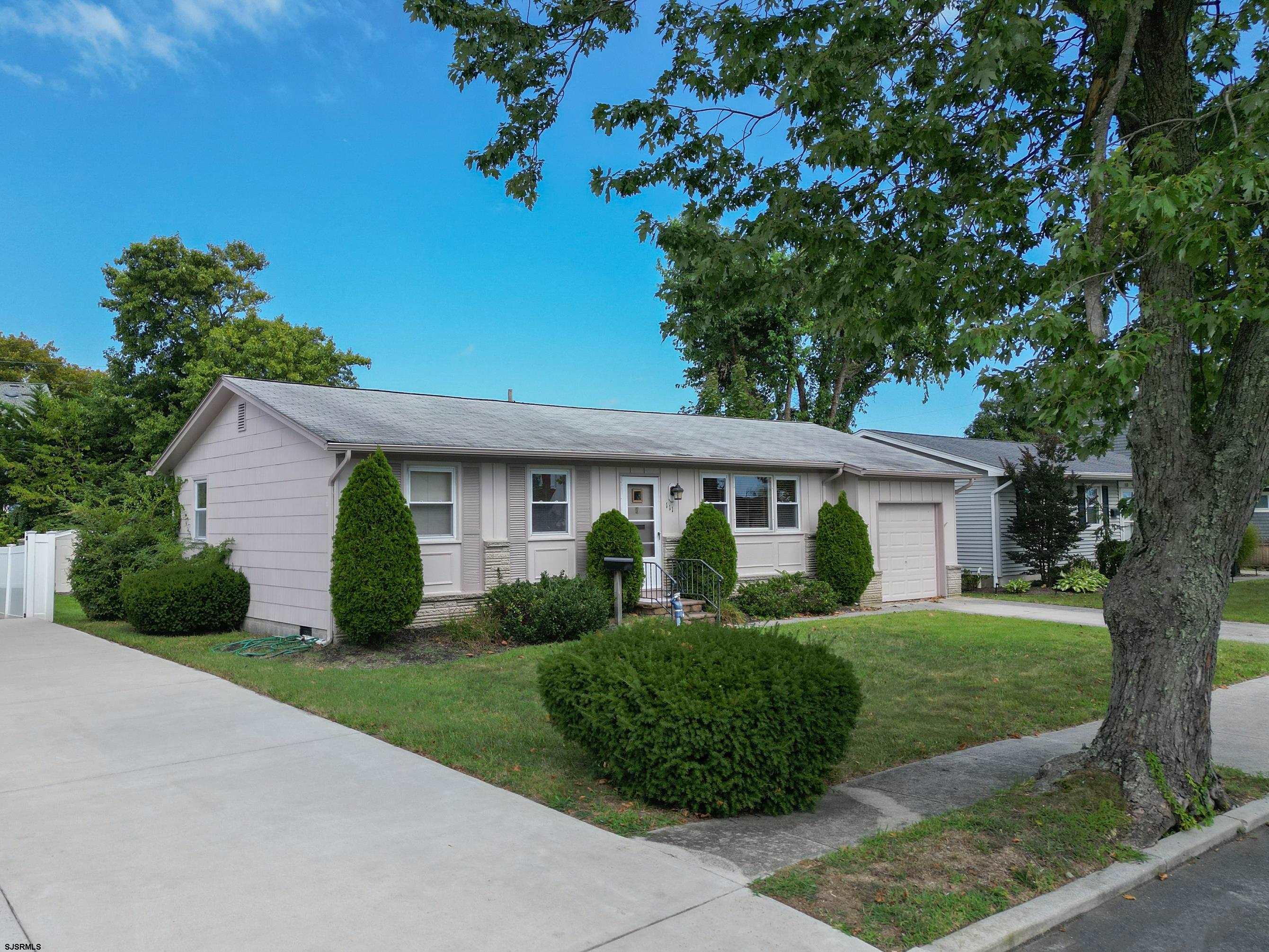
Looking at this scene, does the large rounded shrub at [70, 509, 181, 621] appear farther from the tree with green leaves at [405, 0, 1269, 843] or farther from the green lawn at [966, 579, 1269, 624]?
the green lawn at [966, 579, 1269, 624]

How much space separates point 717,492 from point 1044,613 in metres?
6.57

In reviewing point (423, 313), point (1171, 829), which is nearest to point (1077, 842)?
point (1171, 829)

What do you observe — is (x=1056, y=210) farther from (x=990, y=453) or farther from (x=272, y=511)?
(x=990, y=453)

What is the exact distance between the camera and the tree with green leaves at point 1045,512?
20.0 m

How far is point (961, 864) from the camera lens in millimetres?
4098

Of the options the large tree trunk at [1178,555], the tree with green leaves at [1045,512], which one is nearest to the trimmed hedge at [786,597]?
the tree with green leaves at [1045,512]

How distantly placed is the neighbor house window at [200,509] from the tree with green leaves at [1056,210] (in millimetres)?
12563

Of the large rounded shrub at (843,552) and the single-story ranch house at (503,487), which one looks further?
the large rounded shrub at (843,552)

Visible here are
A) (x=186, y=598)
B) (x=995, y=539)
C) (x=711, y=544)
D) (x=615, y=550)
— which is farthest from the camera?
(x=995, y=539)

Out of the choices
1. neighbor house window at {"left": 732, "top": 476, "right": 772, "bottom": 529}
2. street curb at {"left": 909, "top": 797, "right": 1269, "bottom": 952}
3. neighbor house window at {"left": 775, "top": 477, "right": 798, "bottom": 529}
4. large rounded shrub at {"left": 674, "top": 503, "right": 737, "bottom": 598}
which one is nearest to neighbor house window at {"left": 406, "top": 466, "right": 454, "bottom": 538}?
→ large rounded shrub at {"left": 674, "top": 503, "right": 737, "bottom": 598}

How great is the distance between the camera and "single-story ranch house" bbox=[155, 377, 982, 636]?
12727 mm

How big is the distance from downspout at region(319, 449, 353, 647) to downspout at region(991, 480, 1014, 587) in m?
16.4

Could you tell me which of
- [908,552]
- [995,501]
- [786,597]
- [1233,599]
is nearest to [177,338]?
[786,597]

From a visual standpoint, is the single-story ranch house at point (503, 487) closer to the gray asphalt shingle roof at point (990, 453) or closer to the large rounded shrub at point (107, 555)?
the large rounded shrub at point (107, 555)
